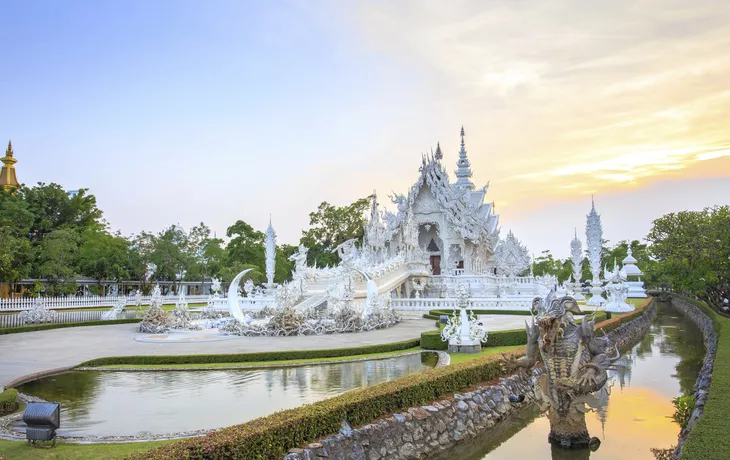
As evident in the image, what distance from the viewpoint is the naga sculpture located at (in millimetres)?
8508

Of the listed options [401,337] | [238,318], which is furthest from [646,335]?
[238,318]

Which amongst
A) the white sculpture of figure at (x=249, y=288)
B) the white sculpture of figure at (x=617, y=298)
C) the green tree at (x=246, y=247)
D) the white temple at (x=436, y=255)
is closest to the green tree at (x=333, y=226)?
the green tree at (x=246, y=247)

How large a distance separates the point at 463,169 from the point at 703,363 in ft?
144

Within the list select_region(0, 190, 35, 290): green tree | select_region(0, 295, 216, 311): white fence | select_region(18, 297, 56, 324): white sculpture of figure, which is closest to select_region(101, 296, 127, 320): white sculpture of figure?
select_region(0, 295, 216, 311): white fence

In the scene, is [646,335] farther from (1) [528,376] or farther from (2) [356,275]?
(1) [528,376]

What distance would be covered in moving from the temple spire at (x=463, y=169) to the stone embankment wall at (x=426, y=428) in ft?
154

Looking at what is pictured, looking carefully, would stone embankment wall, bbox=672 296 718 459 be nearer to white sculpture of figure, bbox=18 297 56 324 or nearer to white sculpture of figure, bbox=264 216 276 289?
white sculpture of figure, bbox=264 216 276 289

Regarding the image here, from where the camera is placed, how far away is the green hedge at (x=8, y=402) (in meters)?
9.36

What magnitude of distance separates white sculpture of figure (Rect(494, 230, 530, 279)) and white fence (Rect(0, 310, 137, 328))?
2959 cm

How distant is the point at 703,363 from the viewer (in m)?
17.1

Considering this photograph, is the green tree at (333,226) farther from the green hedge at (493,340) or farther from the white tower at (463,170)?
the green hedge at (493,340)

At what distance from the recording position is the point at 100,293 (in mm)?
45031

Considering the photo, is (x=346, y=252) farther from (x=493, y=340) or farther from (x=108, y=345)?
(x=493, y=340)

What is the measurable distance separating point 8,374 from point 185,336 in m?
8.05
